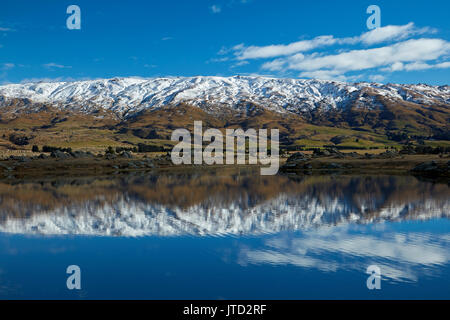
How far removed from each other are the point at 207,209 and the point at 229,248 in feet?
55.3

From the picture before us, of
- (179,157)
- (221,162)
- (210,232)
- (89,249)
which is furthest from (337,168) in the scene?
(89,249)

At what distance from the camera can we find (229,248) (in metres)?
24.2

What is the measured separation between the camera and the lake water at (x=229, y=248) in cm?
1721

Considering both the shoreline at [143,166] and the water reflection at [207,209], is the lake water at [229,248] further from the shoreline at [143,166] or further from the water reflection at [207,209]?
the shoreline at [143,166]

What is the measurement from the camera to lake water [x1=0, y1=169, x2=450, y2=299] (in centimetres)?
1721

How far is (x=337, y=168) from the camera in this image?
103375mm

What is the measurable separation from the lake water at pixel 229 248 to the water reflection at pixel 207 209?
17cm
